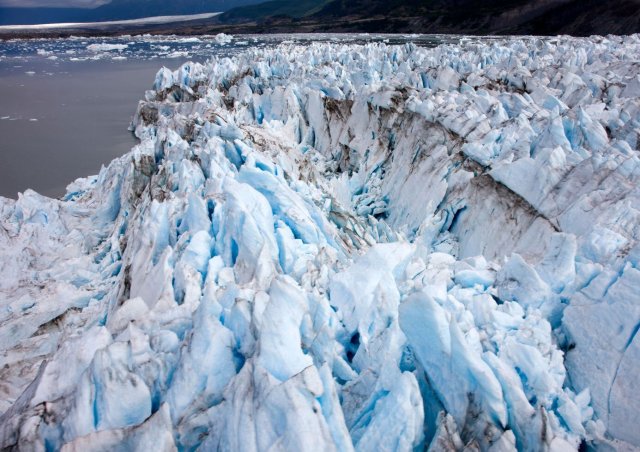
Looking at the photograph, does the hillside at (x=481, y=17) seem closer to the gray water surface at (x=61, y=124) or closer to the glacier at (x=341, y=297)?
the gray water surface at (x=61, y=124)

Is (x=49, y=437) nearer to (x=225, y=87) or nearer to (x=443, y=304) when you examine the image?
(x=443, y=304)

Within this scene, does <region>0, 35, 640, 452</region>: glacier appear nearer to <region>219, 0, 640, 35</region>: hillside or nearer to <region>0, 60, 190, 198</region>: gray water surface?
<region>0, 60, 190, 198</region>: gray water surface

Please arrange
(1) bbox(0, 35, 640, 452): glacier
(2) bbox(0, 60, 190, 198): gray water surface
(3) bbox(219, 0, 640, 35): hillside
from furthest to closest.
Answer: (3) bbox(219, 0, 640, 35): hillside → (2) bbox(0, 60, 190, 198): gray water surface → (1) bbox(0, 35, 640, 452): glacier

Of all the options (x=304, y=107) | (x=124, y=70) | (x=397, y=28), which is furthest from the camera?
(x=397, y=28)

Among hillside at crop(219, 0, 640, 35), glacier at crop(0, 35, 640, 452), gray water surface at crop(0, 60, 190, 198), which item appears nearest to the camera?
glacier at crop(0, 35, 640, 452)

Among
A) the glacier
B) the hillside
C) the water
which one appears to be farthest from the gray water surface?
the hillside

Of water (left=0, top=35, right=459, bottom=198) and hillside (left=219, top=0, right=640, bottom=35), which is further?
hillside (left=219, top=0, right=640, bottom=35)

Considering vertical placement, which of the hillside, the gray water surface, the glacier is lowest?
the gray water surface

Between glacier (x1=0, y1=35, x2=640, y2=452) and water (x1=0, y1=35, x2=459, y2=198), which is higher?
glacier (x1=0, y1=35, x2=640, y2=452)

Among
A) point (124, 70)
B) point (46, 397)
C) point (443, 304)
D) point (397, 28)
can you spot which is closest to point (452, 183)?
point (443, 304)
